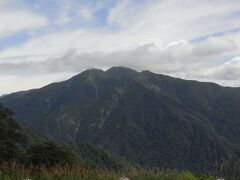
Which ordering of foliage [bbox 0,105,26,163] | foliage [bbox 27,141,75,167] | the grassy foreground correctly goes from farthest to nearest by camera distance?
foliage [bbox 0,105,26,163], foliage [bbox 27,141,75,167], the grassy foreground

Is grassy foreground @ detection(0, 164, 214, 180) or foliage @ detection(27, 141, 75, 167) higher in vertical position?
grassy foreground @ detection(0, 164, 214, 180)

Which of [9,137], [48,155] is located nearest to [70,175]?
[48,155]

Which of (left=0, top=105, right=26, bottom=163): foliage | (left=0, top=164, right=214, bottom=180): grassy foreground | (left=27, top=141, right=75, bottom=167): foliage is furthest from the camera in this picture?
(left=0, top=105, right=26, bottom=163): foliage

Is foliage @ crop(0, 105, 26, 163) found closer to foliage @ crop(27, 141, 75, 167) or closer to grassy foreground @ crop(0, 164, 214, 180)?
foliage @ crop(27, 141, 75, 167)

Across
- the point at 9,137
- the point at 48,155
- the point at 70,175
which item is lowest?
the point at 9,137

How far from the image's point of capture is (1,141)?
44562mm

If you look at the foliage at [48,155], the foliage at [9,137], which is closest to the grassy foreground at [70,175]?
the foliage at [48,155]

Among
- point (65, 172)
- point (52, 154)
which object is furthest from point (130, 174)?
point (52, 154)

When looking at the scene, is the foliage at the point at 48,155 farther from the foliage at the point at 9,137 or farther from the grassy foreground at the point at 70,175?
the foliage at the point at 9,137

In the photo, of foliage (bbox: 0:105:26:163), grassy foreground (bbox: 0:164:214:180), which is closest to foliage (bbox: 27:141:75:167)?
grassy foreground (bbox: 0:164:214:180)

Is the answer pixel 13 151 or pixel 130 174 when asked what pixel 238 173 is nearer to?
pixel 130 174

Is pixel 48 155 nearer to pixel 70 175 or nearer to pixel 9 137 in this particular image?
pixel 70 175

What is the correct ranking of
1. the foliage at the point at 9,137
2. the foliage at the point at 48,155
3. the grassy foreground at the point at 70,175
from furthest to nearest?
the foliage at the point at 9,137 → the foliage at the point at 48,155 → the grassy foreground at the point at 70,175

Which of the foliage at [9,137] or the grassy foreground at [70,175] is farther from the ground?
the grassy foreground at [70,175]
